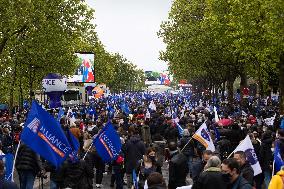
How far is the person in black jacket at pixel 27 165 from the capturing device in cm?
1303

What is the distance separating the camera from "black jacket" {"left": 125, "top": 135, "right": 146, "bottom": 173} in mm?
14977

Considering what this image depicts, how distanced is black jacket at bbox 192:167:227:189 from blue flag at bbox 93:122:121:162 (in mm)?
4735

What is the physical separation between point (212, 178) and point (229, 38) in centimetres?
3399

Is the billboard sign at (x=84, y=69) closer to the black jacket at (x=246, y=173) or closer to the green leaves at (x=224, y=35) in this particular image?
the green leaves at (x=224, y=35)

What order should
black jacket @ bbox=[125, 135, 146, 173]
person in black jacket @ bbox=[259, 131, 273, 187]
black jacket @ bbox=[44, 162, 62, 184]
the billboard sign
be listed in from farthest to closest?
the billboard sign, black jacket @ bbox=[125, 135, 146, 173], person in black jacket @ bbox=[259, 131, 273, 187], black jacket @ bbox=[44, 162, 62, 184]

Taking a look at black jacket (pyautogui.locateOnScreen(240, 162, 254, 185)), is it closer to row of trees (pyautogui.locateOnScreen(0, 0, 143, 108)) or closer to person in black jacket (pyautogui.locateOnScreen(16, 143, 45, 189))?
person in black jacket (pyautogui.locateOnScreen(16, 143, 45, 189))

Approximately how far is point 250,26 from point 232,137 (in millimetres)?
21231

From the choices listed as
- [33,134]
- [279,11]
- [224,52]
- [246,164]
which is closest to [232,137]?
[246,164]

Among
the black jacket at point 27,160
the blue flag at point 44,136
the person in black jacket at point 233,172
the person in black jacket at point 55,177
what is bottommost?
the person in black jacket at point 55,177

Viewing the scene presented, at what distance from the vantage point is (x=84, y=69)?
6731 cm

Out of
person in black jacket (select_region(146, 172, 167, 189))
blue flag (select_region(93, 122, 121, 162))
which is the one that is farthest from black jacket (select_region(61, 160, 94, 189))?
person in black jacket (select_region(146, 172, 167, 189))

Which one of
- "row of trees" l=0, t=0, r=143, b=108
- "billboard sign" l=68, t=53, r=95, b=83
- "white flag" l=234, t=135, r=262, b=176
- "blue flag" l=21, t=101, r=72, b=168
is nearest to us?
"blue flag" l=21, t=101, r=72, b=168

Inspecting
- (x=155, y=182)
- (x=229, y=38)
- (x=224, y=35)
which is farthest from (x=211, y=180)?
(x=224, y=35)

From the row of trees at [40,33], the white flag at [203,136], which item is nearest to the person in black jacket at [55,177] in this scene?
the white flag at [203,136]
